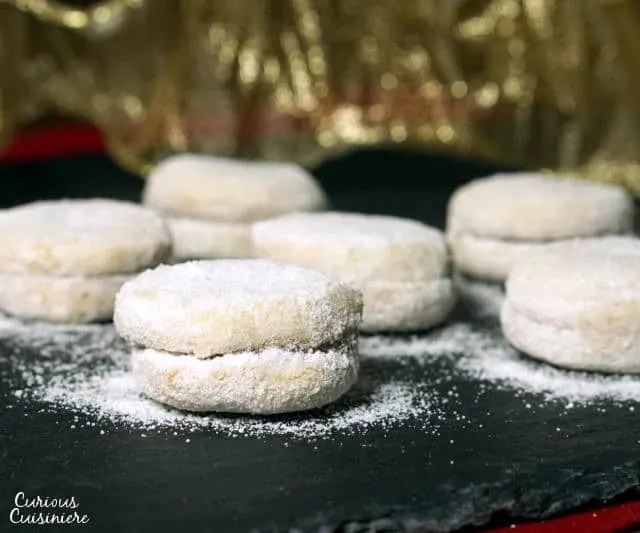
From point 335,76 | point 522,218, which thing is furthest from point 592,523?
point 335,76

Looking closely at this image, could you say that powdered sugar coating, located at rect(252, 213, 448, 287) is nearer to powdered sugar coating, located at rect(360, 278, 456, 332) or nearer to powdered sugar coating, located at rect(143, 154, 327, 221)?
powdered sugar coating, located at rect(360, 278, 456, 332)

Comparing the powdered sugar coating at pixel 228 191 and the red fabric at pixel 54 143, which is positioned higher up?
the powdered sugar coating at pixel 228 191

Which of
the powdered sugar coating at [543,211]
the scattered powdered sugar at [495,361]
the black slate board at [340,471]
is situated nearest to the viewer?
the black slate board at [340,471]

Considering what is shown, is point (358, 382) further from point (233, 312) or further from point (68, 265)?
point (68, 265)

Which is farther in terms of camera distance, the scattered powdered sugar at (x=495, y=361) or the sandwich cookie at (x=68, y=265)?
the sandwich cookie at (x=68, y=265)

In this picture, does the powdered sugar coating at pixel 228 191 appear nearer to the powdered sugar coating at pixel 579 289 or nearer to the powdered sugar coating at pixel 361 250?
the powdered sugar coating at pixel 361 250

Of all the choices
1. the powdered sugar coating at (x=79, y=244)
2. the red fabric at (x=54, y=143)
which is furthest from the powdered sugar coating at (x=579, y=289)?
the red fabric at (x=54, y=143)
